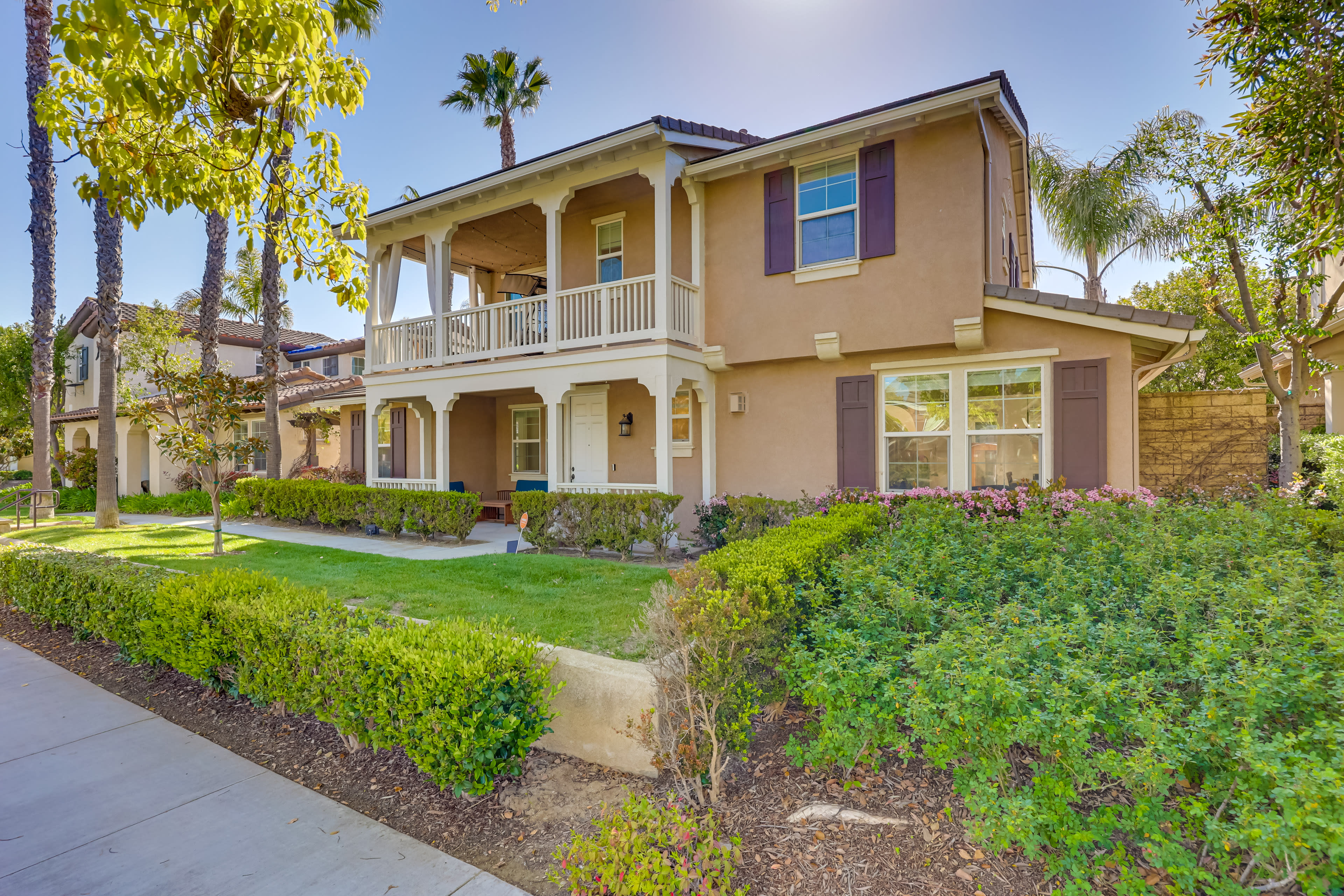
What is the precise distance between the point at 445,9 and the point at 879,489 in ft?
28.2

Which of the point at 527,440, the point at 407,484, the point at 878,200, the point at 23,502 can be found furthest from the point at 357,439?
the point at 878,200

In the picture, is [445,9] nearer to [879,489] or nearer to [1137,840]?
[879,489]

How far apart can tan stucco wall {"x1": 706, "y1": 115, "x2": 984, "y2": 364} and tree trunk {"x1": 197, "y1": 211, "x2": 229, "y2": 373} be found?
11.8 metres

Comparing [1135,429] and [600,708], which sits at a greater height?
[1135,429]

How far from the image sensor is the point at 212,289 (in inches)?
575

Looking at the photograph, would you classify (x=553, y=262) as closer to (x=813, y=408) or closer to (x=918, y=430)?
(x=813, y=408)

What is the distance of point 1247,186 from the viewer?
Answer: 10250 mm

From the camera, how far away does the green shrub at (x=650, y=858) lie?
2.23m

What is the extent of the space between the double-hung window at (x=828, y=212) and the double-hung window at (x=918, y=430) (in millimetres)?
2109

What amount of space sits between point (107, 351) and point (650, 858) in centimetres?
1655

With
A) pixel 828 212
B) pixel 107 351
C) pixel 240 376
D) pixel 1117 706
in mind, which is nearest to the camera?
pixel 1117 706

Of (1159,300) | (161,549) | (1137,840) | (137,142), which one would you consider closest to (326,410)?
(161,549)

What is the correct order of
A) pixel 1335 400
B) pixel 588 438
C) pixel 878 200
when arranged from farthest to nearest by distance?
pixel 588 438, pixel 1335 400, pixel 878 200

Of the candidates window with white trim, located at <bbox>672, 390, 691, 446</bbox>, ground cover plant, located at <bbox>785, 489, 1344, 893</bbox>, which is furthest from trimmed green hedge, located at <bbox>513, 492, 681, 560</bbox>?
ground cover plant, located at <bbox>785, 489, 1344, 893</bbox>
